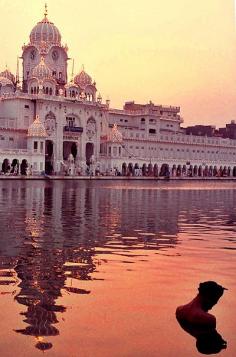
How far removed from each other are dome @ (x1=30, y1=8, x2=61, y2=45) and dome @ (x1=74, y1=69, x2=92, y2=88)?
6.28 m

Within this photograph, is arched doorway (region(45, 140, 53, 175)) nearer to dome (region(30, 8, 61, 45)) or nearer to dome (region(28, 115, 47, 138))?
dome (region(28, 115, 47, 138))

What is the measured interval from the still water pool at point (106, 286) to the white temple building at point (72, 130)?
242ft

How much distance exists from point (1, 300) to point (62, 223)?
11.6 m

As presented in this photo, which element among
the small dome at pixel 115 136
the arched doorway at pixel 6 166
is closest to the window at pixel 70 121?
the small dome at pixel 115 136

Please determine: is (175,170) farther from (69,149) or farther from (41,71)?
(41,71)

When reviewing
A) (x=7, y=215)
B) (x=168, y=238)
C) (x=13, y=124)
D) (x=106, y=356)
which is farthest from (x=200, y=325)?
(x=13, y=124)

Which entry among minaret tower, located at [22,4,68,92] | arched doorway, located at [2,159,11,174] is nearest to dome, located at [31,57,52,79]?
minaret tower, located at [22,4,68,92]

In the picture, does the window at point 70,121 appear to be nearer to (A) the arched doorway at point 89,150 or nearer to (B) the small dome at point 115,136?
(A) the arched doorway at point 89,150

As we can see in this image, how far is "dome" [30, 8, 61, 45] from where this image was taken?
359 feet

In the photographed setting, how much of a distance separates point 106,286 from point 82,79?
339ft

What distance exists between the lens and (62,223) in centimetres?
2064

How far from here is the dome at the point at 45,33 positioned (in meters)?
110

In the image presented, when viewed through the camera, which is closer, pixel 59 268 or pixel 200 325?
pixel 200 325

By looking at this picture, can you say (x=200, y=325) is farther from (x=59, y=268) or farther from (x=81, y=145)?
(x=81, y=145)
